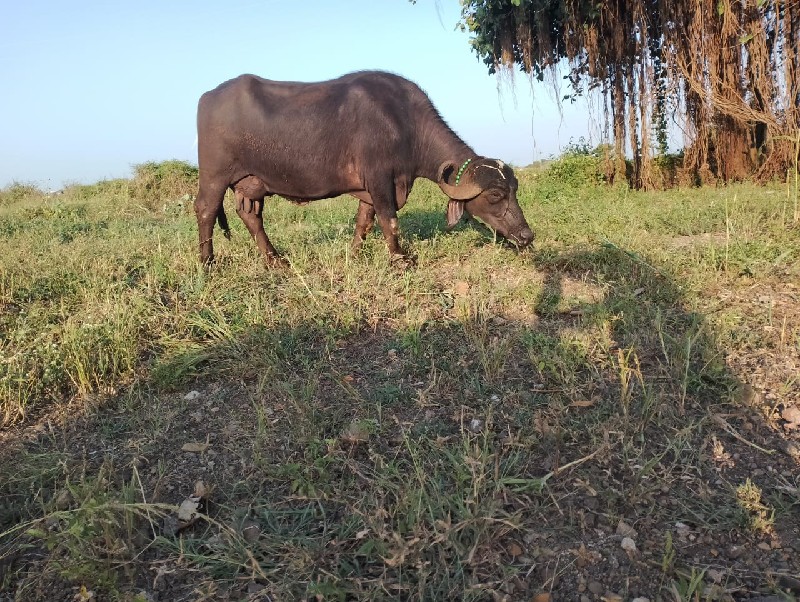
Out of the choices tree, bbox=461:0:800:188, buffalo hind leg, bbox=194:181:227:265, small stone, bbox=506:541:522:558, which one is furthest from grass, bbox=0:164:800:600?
tree, bbox=461:0:800:188

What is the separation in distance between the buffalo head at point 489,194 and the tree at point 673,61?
4.30 m

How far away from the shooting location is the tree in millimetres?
7535

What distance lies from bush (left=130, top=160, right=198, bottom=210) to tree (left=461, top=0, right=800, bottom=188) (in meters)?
5.92

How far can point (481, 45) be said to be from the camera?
31.0 feet

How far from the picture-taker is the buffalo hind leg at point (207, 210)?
15.9 feet

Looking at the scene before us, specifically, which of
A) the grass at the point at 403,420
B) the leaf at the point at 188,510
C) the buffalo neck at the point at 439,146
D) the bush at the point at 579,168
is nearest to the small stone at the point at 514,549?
the grass at the point at 403,420

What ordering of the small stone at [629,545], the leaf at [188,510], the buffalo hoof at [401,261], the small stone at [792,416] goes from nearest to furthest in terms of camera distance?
1. the small stone at [629,545]
2. the leaf at [188,510]
3. the small stone at [792,416]
4. the buffalo hoof at [401,261]

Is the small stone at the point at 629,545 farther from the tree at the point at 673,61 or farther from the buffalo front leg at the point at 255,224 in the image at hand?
the tree at the point at 673,61

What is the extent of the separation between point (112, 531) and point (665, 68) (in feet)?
A: 32.0

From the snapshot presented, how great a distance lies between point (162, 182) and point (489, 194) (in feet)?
26.8

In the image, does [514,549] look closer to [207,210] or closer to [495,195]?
[495,195]

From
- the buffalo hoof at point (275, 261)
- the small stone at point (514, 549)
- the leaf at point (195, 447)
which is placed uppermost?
the buffalo hoof at point (275, 261)

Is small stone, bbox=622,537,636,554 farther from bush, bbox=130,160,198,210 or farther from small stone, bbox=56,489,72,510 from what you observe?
bush, bbox=130,160,198,210

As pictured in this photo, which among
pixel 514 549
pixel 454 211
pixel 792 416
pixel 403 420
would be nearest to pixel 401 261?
pixel 454 211
